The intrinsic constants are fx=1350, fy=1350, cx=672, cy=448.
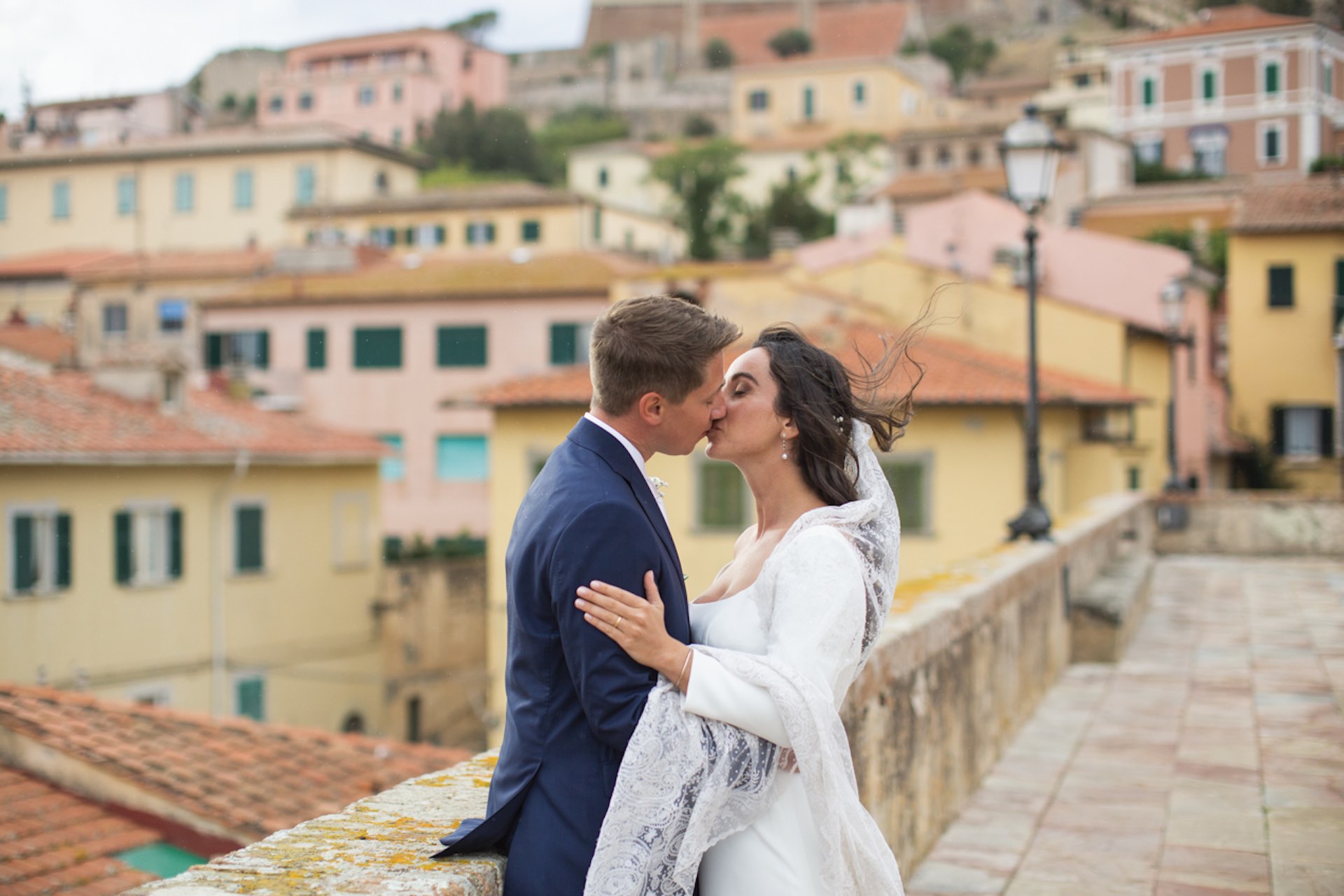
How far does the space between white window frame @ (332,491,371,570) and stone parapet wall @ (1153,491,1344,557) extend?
1444 centimetres

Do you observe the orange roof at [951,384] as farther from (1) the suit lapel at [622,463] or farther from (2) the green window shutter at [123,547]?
(1) the suit lapel at [622,463]

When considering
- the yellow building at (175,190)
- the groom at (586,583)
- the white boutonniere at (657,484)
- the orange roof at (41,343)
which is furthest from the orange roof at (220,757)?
the yellow building at (175,190)

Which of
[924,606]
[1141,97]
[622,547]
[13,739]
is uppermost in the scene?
[1141,97]

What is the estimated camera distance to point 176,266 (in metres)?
44.4

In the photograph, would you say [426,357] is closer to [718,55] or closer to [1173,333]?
[1173,333]

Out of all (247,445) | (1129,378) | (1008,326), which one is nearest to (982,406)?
(1008,326)

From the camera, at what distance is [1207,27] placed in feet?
155

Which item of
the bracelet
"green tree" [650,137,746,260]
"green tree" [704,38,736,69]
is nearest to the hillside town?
"green tree" [650,137,746,260]

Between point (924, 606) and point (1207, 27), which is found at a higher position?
point (1207, 27)

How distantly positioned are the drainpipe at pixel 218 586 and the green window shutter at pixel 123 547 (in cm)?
179

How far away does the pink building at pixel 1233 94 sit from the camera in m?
46.6

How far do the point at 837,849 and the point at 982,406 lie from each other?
729 inches

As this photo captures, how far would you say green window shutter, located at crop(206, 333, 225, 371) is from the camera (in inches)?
1500

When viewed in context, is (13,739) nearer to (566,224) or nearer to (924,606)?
(924,606)
